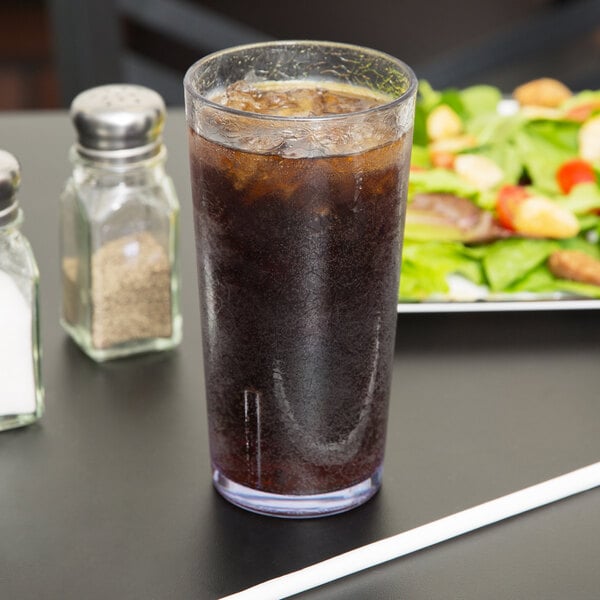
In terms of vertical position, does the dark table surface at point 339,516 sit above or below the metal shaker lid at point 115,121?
below

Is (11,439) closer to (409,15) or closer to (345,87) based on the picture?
(345,87)

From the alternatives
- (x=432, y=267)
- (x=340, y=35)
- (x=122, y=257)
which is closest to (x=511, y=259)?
(x=432, y=267)

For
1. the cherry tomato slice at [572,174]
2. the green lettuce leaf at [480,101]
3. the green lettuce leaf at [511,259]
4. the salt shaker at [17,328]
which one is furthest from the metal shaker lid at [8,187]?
the green lettuce leaf at [480,101]

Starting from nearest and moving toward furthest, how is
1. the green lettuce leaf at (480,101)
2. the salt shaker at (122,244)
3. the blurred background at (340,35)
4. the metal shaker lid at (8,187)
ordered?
1. the metal shaker lid at (8,187)
2. the salt shaker at (122,244)
3. the green lettuce leaf at (480,101)
4. the blurred background at (340,35)

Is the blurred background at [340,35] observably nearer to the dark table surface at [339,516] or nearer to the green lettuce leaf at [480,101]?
the green lettuce leaf at [480,101]

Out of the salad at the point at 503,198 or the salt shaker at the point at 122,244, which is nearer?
the salt shaker at the point at 122,244

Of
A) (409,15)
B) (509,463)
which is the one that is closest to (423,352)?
(509,463)

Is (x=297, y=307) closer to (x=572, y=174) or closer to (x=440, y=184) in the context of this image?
(x=440, y=184)
